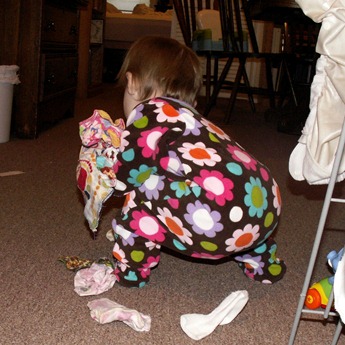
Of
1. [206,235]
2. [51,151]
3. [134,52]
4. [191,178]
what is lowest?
[51,151]

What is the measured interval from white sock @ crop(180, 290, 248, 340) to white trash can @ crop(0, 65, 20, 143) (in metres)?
1.58

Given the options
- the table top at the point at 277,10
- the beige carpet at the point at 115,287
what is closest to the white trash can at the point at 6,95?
the beige carpet at the point at 115,287

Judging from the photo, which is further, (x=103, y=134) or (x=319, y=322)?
(x=103, y=134)

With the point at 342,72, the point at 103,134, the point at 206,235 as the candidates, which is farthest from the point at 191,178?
the point at 342,72

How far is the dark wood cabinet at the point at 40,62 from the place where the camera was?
2410 mm

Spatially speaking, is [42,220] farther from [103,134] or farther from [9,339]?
[9,339]

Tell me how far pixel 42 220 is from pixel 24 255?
0.83ft

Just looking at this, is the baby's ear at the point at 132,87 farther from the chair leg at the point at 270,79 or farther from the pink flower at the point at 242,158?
the chair leg at the point at 270,79

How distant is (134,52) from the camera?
1304mm

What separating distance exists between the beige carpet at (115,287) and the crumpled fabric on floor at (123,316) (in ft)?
0.04

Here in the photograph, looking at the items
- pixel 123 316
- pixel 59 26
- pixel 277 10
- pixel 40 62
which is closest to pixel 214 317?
pixel 123 316

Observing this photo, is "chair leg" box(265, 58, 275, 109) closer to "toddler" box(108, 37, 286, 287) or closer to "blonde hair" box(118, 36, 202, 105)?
"blonde hair" box(118, 36, 202, 105)

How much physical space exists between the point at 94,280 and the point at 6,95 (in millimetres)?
1434

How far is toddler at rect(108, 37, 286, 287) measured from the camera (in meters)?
1.05
